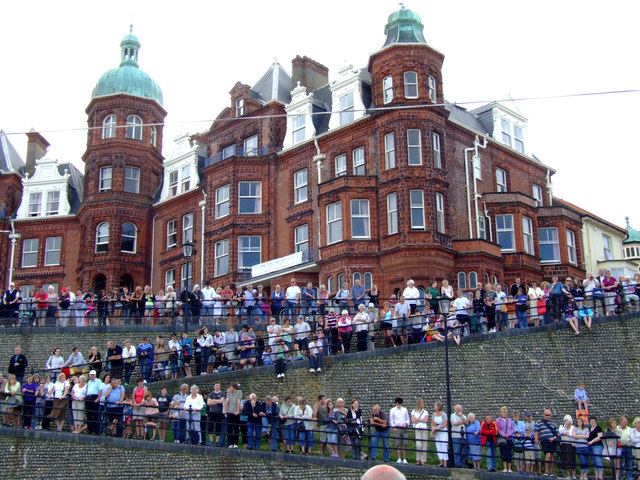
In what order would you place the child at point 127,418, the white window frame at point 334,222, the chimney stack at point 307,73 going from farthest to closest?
the chimney stack at point 307,73, the white window frame at point 334,222, the child at point 127,418

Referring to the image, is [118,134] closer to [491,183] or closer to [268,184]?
[268,184]

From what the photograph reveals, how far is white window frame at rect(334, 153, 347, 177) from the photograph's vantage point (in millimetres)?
40500

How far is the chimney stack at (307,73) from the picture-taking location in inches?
1817

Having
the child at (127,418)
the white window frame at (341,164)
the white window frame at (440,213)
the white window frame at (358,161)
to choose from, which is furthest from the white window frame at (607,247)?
the child at (127,418)

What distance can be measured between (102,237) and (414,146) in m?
19.8

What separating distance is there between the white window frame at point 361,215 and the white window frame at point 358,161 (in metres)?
1.81

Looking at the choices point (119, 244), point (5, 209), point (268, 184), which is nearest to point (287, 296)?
point (268, 184)

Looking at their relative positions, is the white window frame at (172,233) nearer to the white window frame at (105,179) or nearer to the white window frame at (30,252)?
the white window frame at (105,179)

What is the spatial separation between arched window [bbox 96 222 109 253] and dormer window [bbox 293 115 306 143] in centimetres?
1257

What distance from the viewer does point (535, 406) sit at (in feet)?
75.5

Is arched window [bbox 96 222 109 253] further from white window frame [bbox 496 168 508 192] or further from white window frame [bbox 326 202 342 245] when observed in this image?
white window frame [bbox 496 168 508 192]

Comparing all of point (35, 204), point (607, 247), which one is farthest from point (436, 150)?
point (35, 204)

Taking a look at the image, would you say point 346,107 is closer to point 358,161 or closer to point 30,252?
point 358,161

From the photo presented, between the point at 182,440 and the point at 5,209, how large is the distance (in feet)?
117
